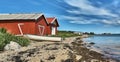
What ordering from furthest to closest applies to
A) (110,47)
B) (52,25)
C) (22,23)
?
1. (52,25)
2. (22,23)
3. (110,47)

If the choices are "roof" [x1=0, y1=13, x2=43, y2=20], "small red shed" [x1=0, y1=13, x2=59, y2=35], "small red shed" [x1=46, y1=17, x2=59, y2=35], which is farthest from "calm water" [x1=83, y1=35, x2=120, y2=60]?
"roof" [x1=0, y1=13, x2=43, y2=20]

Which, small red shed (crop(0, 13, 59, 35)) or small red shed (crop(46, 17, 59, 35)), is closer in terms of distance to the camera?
small red shed (crop(0, 13, 59, 35))

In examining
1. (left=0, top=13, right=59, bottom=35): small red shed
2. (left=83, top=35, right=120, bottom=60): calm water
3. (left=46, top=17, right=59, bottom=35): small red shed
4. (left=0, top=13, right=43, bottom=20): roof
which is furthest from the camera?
(left=46, top=17, right=59, bottom=35): small red shed

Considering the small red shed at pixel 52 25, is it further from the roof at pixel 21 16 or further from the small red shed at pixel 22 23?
the roof at pixel 21 16

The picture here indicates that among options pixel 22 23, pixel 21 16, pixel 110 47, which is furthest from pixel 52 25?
pixel 110 47

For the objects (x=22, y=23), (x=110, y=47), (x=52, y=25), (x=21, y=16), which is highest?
(x=21, y=16)

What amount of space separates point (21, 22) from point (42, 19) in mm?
4367

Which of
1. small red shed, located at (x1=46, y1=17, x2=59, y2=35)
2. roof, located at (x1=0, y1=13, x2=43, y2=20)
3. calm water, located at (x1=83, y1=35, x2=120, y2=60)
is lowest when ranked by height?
calm water, located at (x1=83, y1=35, x2=120, y2=60)

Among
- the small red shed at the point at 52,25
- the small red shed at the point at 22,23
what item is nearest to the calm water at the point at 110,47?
the small red shed at the point at 52,25

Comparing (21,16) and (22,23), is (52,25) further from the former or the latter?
(22,23)

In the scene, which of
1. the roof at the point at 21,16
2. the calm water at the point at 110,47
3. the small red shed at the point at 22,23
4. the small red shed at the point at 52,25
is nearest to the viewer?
the calm water at the point at 110,47

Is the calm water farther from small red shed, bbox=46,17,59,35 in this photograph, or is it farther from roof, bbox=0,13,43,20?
roof, bbox=0,13,43,20

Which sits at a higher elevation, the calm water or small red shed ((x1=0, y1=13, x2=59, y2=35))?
small red shed ((x1=0, y1=13, x2=59, y2=35))

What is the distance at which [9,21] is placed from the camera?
119ft
